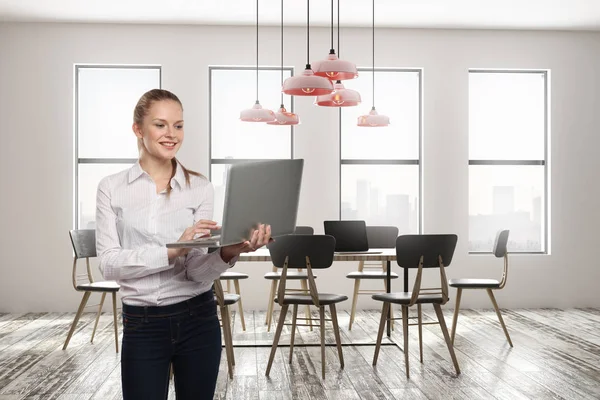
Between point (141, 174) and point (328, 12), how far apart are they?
5138 mm

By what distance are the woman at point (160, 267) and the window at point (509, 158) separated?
586 centimetres

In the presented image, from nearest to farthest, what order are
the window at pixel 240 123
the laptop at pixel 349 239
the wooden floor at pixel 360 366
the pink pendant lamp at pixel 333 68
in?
1. the wooden floor at pixel 360 366
2. the pink pendant lamp at pixel 333 68
3. the laptop at pixel 349 239
4. the window at pixel 240 123

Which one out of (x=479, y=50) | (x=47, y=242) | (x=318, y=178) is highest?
(x=479, y=50)

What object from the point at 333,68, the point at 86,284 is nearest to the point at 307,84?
the point at 333,68

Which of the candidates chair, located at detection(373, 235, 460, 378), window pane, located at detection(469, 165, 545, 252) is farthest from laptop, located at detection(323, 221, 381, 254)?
window pane, located at detection(469, 165, 545, 252)

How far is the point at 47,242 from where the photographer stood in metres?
6.64

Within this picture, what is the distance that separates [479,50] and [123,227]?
620 centimetres

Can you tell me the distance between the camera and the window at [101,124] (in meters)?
6.77

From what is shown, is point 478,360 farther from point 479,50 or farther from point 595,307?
point 479,50

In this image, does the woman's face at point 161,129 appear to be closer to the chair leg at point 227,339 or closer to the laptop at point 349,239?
the chair leg at point 227,339

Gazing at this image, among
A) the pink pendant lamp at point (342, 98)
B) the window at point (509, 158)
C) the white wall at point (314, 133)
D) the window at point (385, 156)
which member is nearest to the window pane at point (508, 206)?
the window at point (509, 158)

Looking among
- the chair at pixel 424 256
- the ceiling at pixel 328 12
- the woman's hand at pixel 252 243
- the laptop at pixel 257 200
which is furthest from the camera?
the ceiling at pixel 328 12

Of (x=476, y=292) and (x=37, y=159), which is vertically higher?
(x=37, y=159)

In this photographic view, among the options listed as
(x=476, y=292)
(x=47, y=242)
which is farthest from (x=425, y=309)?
(x=47, y=242)
